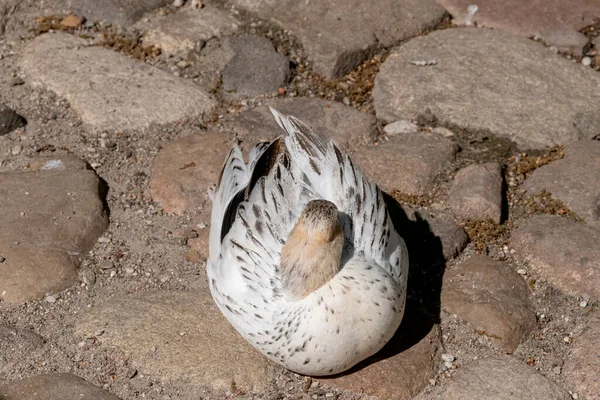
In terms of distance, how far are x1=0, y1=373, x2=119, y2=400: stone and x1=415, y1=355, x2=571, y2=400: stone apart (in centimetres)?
147

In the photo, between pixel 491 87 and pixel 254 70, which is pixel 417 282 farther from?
pixel 254 70

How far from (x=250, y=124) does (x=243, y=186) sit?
109 cm

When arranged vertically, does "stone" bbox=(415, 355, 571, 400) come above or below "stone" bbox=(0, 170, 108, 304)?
below

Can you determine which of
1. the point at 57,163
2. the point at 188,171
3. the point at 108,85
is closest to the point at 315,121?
the point at 188,171

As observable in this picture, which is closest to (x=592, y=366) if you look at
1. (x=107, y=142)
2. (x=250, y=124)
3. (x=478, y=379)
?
(x=478, y=379)

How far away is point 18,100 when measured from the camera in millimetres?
5852

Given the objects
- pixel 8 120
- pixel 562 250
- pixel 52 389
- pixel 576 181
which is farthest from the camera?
pixel 8 120

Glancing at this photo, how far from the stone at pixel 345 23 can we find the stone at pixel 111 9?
0.67 m

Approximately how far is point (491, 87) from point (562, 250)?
56.6 inches

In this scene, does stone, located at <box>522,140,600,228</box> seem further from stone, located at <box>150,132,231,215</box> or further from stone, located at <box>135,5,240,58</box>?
stone, located at <box>135,5,240,58</box>

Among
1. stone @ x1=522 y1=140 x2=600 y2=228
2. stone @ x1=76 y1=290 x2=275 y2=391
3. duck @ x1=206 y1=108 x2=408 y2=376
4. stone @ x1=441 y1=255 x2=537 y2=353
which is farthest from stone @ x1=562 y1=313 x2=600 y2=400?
stone @ x1=76 y1=290 x2=275 y2=391

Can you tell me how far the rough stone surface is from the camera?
438cm

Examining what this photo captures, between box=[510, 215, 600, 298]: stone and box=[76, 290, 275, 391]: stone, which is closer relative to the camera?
box=[76, 290, 275, 391]: stone

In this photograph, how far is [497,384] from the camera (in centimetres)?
438
